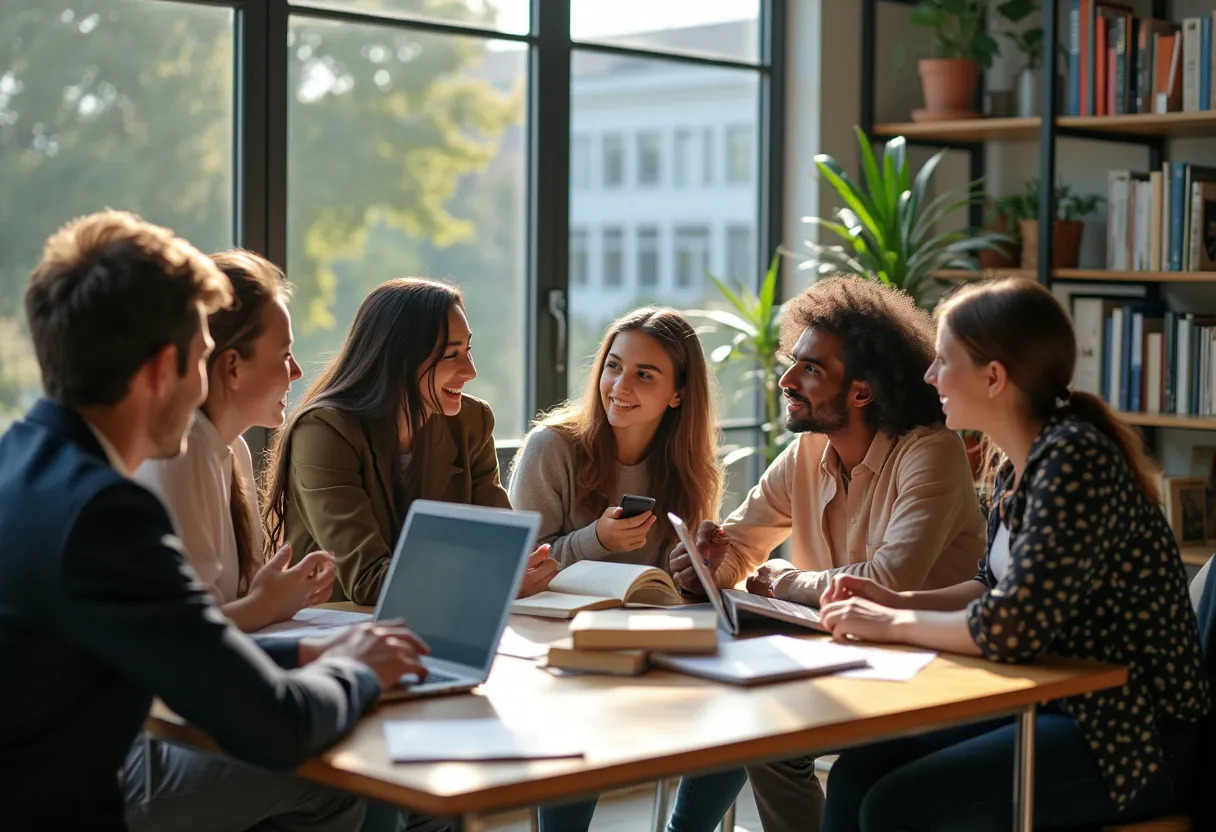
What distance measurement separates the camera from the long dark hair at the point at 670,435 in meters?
3.09

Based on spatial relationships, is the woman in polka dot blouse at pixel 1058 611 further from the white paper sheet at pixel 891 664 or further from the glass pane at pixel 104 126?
the glass pane at pixel 104 126

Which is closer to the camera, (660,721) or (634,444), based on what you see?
(660,721)

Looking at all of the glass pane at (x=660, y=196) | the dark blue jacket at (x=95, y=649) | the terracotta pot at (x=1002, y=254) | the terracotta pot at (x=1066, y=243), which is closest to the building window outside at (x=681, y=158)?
the glass pane at (x=660, y=196)

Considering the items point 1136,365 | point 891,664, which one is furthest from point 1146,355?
point 891,664

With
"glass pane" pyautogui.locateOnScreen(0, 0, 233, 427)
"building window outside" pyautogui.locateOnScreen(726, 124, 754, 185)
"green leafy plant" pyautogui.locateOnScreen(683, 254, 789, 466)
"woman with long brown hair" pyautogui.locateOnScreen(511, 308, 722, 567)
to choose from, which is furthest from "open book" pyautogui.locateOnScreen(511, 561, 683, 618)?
"building window outside" pyautogui.locateOnScreen(726, 124, 754, 185)

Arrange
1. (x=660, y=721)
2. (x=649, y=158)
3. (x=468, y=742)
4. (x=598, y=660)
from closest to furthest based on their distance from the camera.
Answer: (x=468, y=742)
(x=660, y=721)
(x=598, y=660)
(x=649, y=158)

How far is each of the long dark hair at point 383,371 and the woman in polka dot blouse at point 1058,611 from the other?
97cm

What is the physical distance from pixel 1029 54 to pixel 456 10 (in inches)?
76.2

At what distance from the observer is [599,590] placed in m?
2.50

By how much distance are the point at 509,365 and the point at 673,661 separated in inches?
102

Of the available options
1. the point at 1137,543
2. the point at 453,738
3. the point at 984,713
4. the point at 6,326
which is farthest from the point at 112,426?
the point at 6,326

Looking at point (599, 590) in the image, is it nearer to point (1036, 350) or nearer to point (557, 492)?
point (557, 492)

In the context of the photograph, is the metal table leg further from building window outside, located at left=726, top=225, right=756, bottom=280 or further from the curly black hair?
building window outside, located at left=726, top=225, right=756, bottom=280

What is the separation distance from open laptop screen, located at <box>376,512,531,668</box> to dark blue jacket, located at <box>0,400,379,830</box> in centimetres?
31
